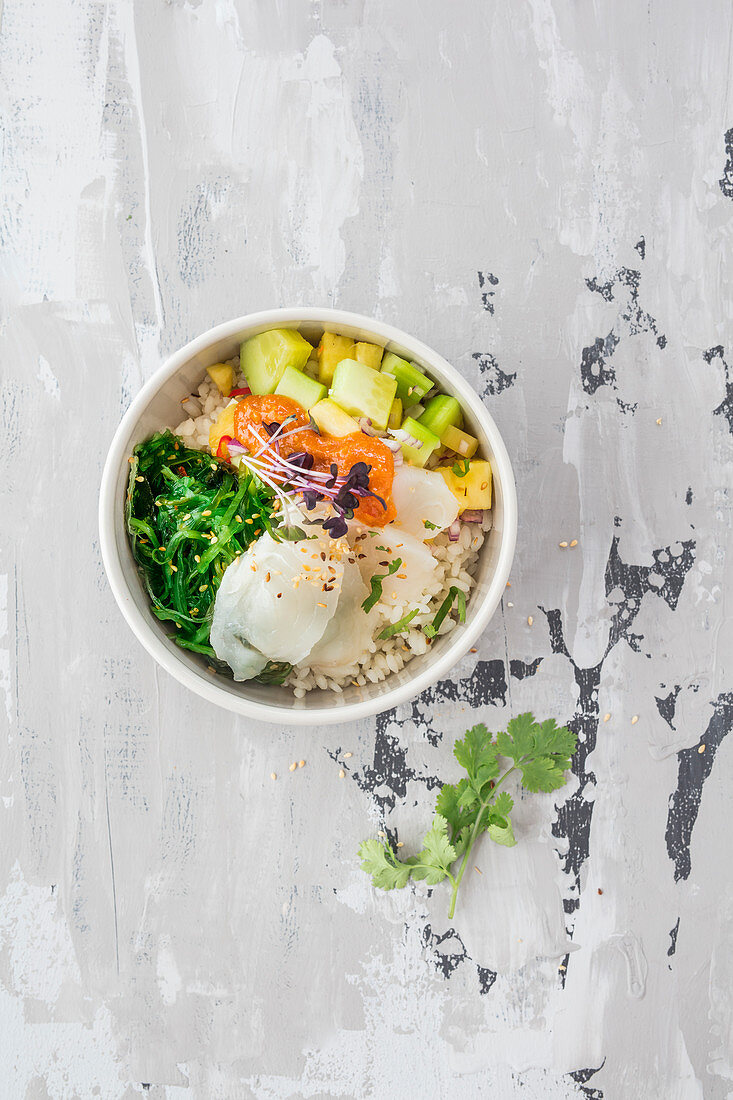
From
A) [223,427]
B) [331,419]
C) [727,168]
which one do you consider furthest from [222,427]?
[727,168]

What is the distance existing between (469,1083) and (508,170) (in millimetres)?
2294

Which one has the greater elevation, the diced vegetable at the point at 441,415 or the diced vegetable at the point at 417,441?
the diced vegetable at the point at 441,415

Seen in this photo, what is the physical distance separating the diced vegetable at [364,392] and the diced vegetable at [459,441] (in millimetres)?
146

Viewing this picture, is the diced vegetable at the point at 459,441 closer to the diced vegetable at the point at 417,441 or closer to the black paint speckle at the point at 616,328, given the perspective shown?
the diced vegetable at the point at 417,441

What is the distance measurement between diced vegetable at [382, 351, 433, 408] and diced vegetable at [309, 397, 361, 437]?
0.14 m

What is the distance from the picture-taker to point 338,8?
6.59ft

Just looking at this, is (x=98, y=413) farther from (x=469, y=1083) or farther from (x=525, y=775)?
(x=469, y=1083)

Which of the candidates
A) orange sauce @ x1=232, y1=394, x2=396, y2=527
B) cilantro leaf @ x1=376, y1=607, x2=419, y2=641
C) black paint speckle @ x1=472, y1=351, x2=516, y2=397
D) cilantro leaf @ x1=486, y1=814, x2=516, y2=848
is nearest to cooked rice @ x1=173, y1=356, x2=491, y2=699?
cilantro leaf @ x1=376, y1=607, x2=419, y2=641

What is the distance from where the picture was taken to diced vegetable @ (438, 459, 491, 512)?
1726 millimetres

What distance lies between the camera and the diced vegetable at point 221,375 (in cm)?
176

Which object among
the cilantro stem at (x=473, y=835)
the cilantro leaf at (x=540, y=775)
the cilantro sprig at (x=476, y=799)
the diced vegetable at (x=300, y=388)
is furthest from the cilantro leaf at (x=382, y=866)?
the diced vegetable at (x=300, y=388)

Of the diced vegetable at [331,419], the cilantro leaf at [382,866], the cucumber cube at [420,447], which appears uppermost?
the diced vegetable at [331,419]

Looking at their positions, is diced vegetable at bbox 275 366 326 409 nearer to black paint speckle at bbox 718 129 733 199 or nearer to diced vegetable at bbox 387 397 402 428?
diced vegetable at bbox 387 397 402 428

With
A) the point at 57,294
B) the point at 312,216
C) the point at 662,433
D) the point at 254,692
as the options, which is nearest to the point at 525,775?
the point at 254,692
